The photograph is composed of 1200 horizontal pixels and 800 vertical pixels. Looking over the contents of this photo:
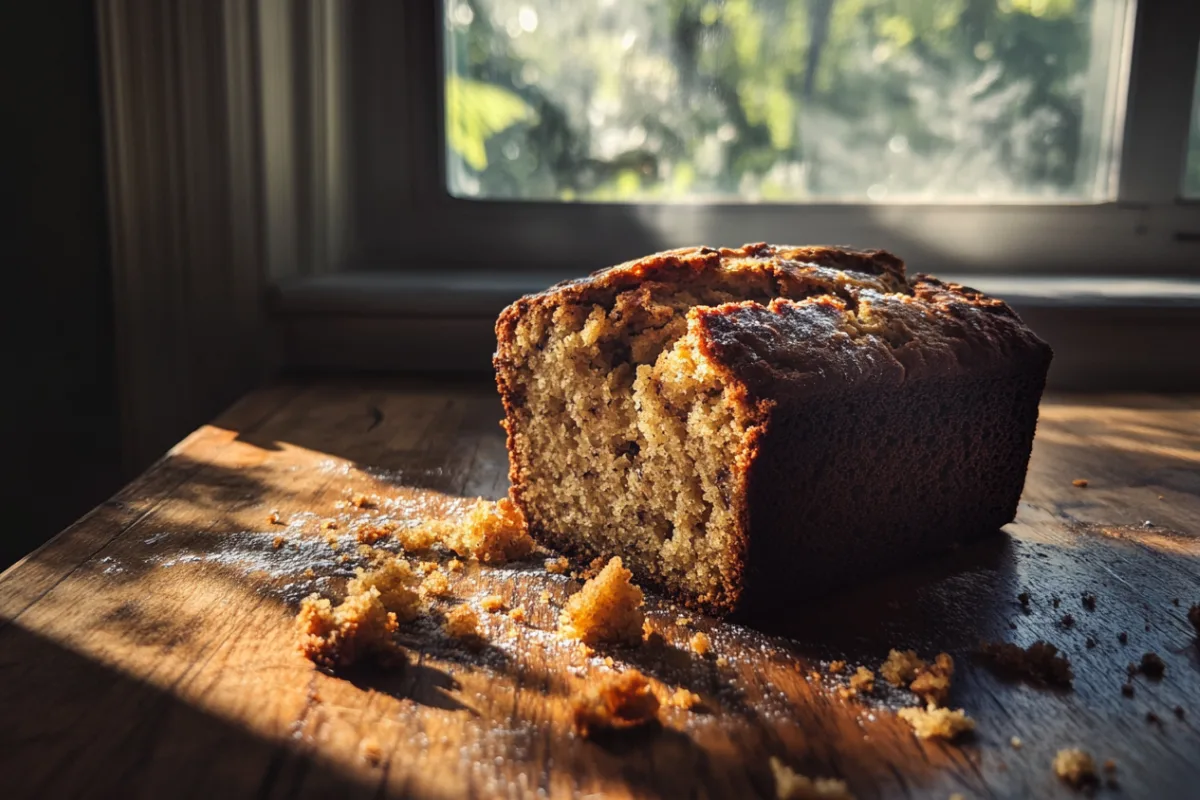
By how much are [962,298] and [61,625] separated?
1042 millimetres

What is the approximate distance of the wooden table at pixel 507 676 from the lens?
65 centimetres

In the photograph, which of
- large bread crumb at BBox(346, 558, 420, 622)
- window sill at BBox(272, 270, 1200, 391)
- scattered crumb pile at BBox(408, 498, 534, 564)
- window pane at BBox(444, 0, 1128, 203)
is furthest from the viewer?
window pane at BBox(444, 0, 1128, 203)

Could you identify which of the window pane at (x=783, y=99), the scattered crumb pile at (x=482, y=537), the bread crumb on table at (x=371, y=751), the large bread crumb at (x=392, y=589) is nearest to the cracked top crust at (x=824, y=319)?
the scattered crumb pile at (x=482, y=537)

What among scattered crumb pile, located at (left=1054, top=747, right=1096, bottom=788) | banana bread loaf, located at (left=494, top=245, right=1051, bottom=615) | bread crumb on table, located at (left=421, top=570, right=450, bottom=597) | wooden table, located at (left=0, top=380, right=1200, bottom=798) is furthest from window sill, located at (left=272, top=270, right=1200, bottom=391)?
scattered crumb pile, located at (left=1054, top=747, right=1096, bottom=788)

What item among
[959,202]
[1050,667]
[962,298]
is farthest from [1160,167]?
[1050,667]

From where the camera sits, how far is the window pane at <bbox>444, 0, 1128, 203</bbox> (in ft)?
7.35

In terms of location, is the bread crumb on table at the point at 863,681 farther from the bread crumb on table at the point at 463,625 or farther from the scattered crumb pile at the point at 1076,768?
the bread crumb on table at the point at 463,625

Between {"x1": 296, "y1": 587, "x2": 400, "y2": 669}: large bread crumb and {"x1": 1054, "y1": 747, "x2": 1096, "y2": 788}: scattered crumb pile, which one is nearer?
{"x1": 1054, "y1": 747, "x2": 1096, "y2": 788}: scattered crumb pile

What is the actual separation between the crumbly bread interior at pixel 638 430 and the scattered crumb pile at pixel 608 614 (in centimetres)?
11

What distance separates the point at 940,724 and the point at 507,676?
1.11ft

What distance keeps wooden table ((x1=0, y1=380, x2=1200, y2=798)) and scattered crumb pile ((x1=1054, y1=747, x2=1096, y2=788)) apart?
14 mm

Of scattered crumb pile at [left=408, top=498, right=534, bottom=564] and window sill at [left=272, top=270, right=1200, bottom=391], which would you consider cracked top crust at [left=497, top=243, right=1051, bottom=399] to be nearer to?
scattered crumb pile at [left=408, top=498, right=534, bottom=564]

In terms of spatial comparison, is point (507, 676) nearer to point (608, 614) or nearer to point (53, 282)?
point (608, 614)

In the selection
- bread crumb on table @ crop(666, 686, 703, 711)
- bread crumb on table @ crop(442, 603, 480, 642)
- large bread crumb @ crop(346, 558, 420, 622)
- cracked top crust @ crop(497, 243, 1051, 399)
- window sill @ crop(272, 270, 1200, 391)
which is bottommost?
bread crumb on table @ crop(666, 686, 703, 711)
